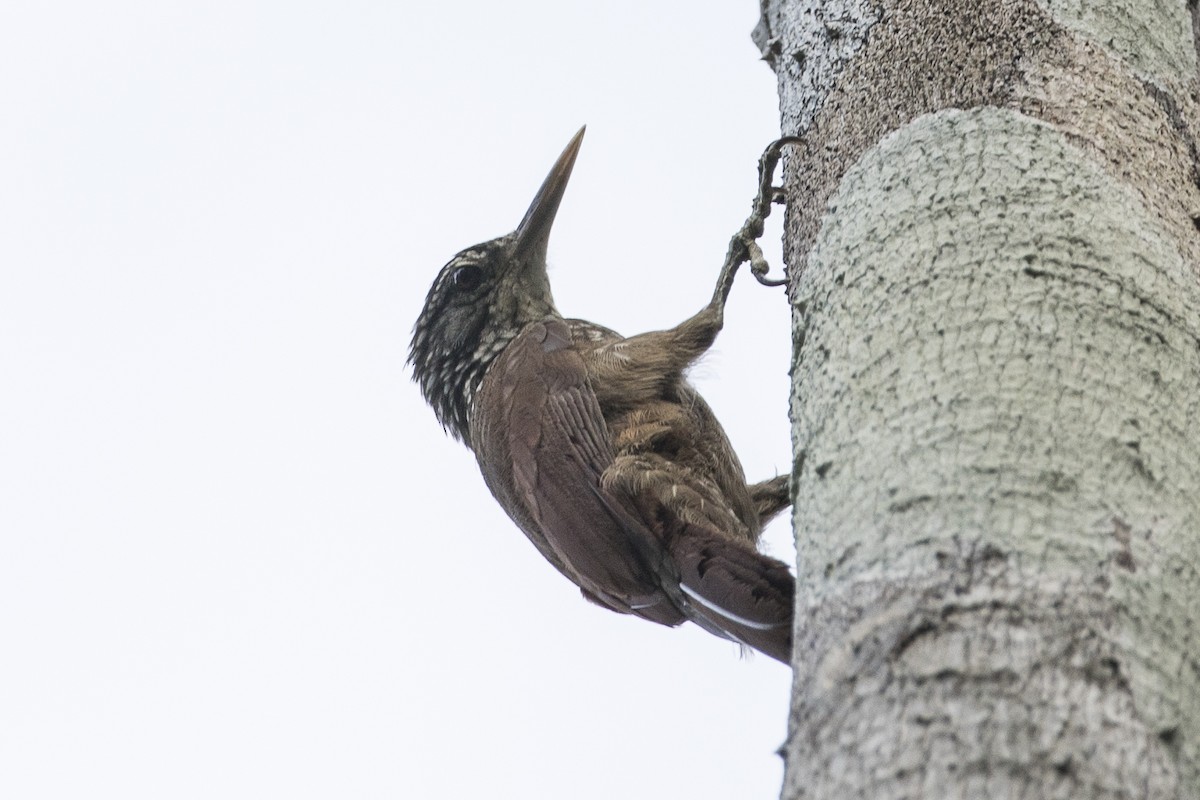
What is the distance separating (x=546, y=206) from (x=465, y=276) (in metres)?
0.37

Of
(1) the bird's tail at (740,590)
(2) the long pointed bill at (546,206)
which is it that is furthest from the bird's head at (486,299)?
(1) the bird's tail at (740,590)

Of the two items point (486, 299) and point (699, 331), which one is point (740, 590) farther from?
point (486, 299)

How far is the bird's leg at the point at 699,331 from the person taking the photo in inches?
146

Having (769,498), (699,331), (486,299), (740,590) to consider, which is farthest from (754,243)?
(740,590)

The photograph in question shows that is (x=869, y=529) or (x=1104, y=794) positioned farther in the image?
(x=869, y=529)

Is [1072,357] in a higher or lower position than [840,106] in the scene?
lower

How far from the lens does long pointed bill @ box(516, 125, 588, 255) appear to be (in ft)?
14.1

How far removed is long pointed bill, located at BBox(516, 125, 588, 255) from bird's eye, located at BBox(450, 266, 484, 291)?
0.51 feet

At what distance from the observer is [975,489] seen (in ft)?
4.55

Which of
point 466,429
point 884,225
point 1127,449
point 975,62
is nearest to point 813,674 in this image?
point 1127,449

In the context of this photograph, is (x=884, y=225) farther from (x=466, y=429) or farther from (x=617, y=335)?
(x=466, y=429)

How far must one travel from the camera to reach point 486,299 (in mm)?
4395

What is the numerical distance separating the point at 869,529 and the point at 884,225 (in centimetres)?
61

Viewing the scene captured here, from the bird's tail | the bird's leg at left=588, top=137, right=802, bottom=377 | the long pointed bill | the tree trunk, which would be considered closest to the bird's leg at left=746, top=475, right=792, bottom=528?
the bird's leg at left=588, top=137, right=802, bottom=377
